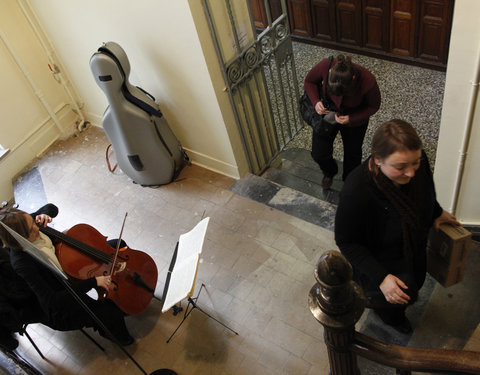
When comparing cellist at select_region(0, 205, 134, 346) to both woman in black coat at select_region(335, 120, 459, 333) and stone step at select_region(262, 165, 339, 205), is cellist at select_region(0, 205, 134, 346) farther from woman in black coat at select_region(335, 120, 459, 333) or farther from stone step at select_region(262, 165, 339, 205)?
stone step at select_region(262, 165, 339, 205)

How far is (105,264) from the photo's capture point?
2.97 metres

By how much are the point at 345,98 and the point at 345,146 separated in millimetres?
511

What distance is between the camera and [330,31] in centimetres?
620

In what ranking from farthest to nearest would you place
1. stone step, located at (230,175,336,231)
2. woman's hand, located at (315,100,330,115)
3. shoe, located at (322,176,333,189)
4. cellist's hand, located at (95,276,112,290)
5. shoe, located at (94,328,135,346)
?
shoe, located at (322,176,333,189) → stone step, located at (230,175,336,231) → woman's hand, located at (315,100,330,115) → shoe, located at (94,328,135,346) → cellist's hand, located at (95,276,112,290)

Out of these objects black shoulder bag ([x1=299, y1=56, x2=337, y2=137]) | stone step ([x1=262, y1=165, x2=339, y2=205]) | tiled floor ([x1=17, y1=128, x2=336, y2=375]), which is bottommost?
stone step ([x1=262, y1=165, x2=339, y2=205])

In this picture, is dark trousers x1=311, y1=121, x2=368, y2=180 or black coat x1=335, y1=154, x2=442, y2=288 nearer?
black coat x1=335, y1=154, x2=442, y2=288

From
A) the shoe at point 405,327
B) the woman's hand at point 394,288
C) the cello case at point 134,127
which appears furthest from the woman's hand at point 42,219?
the shoe at point 405,327

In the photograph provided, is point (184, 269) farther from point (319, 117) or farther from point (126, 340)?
point (319, 117)

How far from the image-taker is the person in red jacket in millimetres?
2850

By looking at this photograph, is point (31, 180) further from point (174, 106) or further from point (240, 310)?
point (240, 310)

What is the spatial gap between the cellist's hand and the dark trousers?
1802mm

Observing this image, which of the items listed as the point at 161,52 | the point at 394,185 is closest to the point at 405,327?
the point at 394,185

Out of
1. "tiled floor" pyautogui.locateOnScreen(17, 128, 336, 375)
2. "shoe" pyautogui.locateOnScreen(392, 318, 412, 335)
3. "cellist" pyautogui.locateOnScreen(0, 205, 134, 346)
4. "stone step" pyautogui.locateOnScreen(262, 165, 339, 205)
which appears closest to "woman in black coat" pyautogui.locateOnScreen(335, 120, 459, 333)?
"shoe" pyautogui.locateOnScreen(392, 318, 412, 335)

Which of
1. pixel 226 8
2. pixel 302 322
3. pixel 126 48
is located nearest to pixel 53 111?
pixel 126 48
